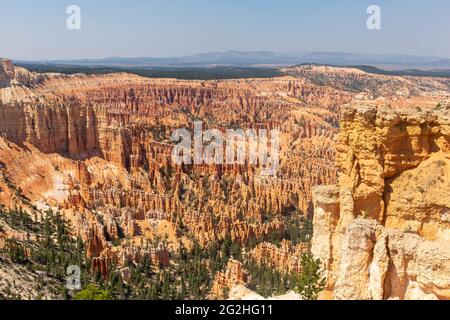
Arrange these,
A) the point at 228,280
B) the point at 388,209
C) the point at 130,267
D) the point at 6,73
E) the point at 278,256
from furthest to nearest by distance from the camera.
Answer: the point at 6,73 → the point at 278,256 → the point at 130,267 → the point at 228,280 → the point at 388,209

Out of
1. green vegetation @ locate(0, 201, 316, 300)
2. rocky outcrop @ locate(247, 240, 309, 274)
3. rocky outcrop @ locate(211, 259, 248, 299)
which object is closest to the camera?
rocky outcrop @ locate(211, 259, 248, 299)

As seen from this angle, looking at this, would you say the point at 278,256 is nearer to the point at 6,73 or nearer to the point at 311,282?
the point at 311,282

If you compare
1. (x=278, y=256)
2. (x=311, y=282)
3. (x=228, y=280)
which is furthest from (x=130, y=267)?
(x=311, y=282)

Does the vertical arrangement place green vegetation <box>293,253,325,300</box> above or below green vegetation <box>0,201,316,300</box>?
above

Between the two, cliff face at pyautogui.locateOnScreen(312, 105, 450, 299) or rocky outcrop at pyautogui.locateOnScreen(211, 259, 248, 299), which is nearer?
cliff face at pyautogui.locateOnScreen(312, 105, 450, 299)

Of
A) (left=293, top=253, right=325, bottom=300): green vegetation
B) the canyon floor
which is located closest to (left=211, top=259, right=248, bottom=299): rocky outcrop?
the canyon floor

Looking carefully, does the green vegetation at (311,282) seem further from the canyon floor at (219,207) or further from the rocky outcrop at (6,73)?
the rocky outcrop at (6,73)
